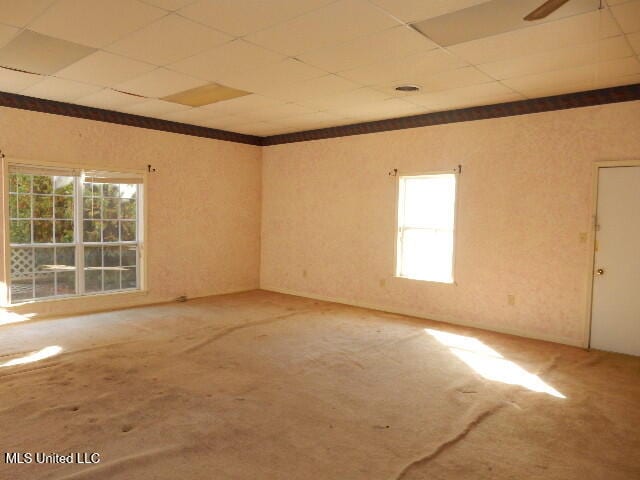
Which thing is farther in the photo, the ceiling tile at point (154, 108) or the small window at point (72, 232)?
the ceiling tile at point (154, 108)

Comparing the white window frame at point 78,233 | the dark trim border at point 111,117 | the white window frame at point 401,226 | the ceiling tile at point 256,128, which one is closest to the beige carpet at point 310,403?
the white window frame at point 78,233

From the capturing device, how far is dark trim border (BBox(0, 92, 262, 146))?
200 inches

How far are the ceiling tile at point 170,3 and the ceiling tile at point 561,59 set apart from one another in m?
2.48

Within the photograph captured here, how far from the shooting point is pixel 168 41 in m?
3.38

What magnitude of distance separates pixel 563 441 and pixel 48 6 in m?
4.19

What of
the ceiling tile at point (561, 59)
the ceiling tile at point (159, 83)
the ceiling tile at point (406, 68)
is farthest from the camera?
the ceiling tile at point (159, 83)

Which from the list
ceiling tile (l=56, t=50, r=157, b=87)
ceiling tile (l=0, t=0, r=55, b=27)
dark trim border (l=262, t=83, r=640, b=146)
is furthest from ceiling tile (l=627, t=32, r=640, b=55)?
ceiling tile (l=0, t=0, r=55, b=27)

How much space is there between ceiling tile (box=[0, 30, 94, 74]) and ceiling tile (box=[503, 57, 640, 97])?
3.87m

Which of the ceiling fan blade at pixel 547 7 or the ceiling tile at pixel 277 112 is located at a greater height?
the ceiling tile at pixel 277 112

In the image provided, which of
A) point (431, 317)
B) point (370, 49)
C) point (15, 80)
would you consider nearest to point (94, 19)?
point (370, 49)

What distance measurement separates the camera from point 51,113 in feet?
17.4

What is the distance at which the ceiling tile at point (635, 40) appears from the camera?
124 inches

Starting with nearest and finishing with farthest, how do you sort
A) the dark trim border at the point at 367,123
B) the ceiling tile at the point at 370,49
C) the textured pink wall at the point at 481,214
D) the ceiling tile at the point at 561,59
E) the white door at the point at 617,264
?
1. the ceiling tile at the point at 370,49
2. the ceiling tile at the point at 561,59
3. the white door at the point at 617,264
4. the dark trim border at the point at 367,123
5. the textured pink wall at the point at 481,214

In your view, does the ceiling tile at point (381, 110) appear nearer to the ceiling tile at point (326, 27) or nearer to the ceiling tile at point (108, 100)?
the ceiling tile at point (326, 27)
